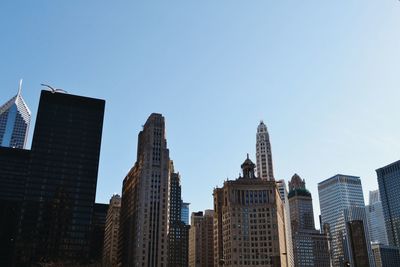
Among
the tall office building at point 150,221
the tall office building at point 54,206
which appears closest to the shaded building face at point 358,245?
the tall office building at point 150,221

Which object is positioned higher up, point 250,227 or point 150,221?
point 150,221

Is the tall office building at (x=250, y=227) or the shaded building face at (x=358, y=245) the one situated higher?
the tall office building at (x=250, y=227)

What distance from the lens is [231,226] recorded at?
191m

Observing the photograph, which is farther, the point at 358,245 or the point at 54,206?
the point at 54,206

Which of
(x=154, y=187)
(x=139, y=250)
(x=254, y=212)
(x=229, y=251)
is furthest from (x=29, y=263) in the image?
(x=254, y=212)

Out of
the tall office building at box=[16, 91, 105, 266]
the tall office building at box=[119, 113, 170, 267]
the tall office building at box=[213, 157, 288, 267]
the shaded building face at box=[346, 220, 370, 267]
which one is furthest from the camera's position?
the tall office building at box=[213, 157, 288, 267]

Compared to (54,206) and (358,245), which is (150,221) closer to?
(54,206)

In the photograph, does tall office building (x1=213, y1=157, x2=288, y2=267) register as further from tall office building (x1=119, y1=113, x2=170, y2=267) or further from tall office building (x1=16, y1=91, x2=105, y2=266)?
tall office building (x1=16, y1=91, x2=105, y2=266)

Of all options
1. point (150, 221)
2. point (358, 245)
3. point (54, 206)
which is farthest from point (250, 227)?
point (358, 245)

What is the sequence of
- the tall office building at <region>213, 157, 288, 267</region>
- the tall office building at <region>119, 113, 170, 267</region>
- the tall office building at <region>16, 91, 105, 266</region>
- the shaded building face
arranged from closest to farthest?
the shaded building face < the tall office building at <region>16, 91, 105, 266</region> < the tall office building at <region>119, 113, 170, 267</region> < the tall office building at <region>213, 157, 288, 267</region>

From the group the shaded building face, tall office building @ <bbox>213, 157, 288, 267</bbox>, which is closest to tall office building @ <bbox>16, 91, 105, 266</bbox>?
tall office building @ <bbox>213, 157, 288, 267</bbox>

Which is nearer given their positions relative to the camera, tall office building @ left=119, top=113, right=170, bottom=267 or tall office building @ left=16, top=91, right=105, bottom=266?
tall office building @ left=16, top=91, right=105, bottom=266

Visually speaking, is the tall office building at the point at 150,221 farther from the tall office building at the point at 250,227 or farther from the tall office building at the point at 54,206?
the tall office building at the point at 250,227

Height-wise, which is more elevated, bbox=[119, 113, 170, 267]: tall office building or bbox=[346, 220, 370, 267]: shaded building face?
bbox=[119, 113, 170, 267]: tall office building
